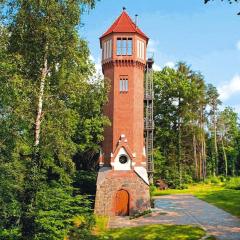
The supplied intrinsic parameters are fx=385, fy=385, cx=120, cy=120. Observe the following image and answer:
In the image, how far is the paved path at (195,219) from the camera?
20781 millimetres

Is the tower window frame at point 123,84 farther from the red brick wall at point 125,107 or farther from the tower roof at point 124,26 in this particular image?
the tower roof at point 124,26

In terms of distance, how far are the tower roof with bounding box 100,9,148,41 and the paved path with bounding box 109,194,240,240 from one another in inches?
518

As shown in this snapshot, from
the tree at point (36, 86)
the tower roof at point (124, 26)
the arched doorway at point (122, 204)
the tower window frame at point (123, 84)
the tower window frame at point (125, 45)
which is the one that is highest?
the tower roof at point (124, 26)

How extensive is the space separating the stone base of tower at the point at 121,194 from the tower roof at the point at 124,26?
33.8ft

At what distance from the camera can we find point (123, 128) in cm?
2767

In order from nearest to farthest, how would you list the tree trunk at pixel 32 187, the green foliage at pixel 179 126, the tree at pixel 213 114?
the tree trunk at pixel 32 187
the green foliage at pixel 179 126
the tree at pixel 213 114

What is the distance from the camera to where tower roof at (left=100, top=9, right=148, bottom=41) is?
93.6 ft

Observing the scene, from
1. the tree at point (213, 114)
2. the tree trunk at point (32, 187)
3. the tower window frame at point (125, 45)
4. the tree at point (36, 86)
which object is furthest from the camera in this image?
the tree at point (213, 114)

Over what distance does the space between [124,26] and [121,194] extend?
1241cm

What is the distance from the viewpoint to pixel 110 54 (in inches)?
1123

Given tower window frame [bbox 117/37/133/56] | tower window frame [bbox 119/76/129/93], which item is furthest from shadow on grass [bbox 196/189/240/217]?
tower window frame [bbox 117/37/133/56]

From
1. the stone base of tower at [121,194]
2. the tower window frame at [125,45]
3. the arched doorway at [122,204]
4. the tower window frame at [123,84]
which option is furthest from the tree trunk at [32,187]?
the tower window frame at [125,45]

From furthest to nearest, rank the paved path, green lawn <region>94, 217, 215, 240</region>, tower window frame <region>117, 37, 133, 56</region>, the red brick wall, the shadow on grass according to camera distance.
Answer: tower window frame <region>117, 37, 133, 56</region> < the red brick wall < the shadow on grass < the paved path < green lawn <region>94, 217, 215, 240</region>

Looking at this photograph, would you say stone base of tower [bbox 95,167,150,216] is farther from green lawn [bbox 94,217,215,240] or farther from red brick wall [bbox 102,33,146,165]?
green lawn [bbox 94,217,215,240]
